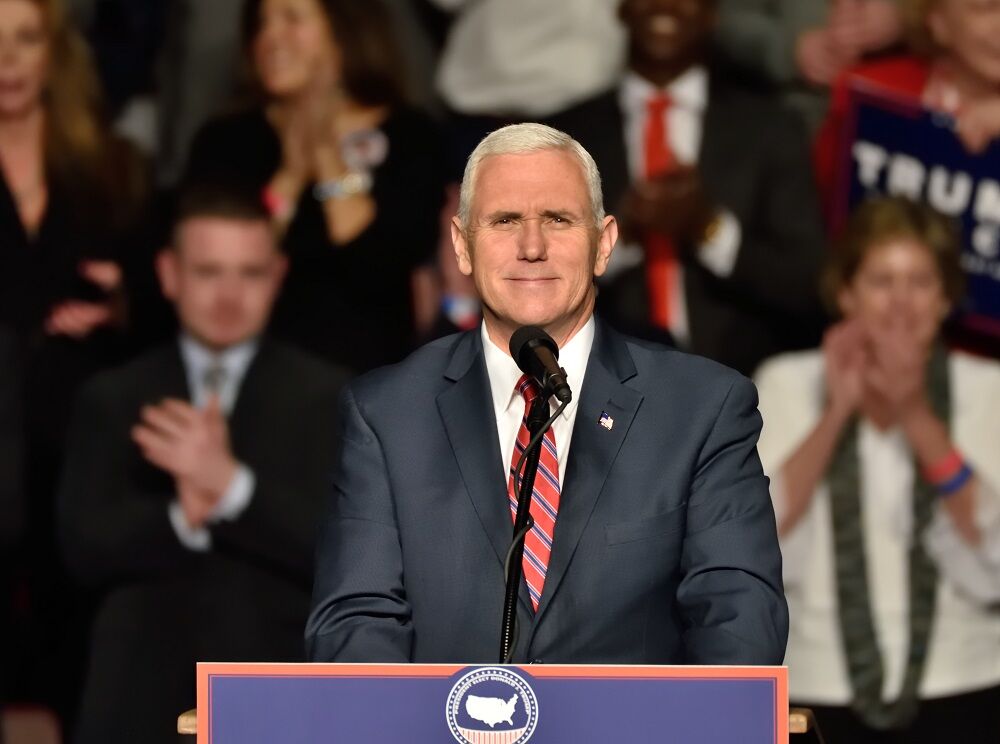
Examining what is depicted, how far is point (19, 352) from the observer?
15.0 ft

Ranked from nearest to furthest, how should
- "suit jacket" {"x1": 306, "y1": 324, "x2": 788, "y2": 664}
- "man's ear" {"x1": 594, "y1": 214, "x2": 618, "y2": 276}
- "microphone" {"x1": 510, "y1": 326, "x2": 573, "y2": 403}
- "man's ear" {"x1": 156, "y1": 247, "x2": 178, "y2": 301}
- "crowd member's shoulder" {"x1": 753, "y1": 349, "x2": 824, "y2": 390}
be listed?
1. "microphone" {"x1": 510, "y1": 326, "x2": 573, "y2": 403}
2. "suit jacket" {"x1": 306, "y1": 324, "x2": 788, "y2": 664}
3. "man's ear" {"x1": 594, "y1": 214, "x2": 618, "y2": 276}
4. "crowd member's shoulder" {"x1": 753, "y1": 349, "x2": 824, "y2": 390}
5. "man's ear" {"x1": 156, "y1": 247, "x2": 178, "y2": 301}

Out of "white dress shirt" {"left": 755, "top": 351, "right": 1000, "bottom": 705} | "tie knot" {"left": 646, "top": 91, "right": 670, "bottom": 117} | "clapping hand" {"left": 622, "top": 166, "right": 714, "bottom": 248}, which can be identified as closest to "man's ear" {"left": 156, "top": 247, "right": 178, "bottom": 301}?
"clapping hand" {"left": 622, "top": 166, "right": 714, "bottom": 248}

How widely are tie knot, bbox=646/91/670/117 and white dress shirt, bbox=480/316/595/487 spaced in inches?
96.2

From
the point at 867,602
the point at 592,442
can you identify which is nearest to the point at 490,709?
the point at 592,442

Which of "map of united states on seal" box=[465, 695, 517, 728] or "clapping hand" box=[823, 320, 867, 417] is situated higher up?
"clapping hand" box=[823, 320, 867, 417]

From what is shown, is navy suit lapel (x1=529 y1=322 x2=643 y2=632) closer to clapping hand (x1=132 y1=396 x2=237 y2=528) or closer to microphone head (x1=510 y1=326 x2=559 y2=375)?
microphone head (x1=510 y1=326 x2=559 y2=375)

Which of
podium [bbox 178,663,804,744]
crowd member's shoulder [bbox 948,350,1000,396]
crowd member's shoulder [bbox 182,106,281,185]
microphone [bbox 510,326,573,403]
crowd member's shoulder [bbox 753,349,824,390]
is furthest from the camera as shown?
crowd member's shoulder [bbox 182,106,281,185]

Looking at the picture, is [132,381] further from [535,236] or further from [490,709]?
[490,709]

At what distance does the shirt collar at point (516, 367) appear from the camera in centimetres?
227

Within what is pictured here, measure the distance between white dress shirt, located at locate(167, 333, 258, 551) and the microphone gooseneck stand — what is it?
98.3 inches

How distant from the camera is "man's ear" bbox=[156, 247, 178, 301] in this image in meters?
4.59

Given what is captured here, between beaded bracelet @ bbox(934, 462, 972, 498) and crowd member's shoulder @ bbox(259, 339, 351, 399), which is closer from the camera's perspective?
beaded bracelet @ bbox(934, 462, 972, 498)

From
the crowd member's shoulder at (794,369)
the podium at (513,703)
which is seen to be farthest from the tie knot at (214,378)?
the podium at (513,703)

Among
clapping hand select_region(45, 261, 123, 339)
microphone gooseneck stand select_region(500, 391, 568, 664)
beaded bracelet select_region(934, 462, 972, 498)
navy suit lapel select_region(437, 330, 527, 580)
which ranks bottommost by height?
microphone gooseneck stand select_region(500, 391, 568, 664)
